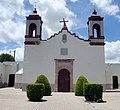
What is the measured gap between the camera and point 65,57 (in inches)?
966

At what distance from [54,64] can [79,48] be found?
11.8 feet

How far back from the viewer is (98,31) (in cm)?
2592

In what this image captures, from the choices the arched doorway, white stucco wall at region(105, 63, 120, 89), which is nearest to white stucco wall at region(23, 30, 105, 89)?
the arched doorway

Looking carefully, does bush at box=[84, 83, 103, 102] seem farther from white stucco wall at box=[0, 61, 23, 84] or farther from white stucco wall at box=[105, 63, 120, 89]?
white stucco wall at box=[0, 61, 23, 84]

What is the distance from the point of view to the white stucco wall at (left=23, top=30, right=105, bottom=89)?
24.1m

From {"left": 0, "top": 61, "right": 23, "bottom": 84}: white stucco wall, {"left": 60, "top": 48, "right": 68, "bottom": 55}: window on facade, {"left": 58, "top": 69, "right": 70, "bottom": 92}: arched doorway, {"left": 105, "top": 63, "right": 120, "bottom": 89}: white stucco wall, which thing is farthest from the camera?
{"left": 0, "top": 61, "right": 23, "bottom": 84}: white stucco wall

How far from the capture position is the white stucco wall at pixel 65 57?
949 inches

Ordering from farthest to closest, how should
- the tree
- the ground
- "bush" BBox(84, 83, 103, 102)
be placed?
the tree → "bush" BBox(84, 83, 103, 102) → the ground

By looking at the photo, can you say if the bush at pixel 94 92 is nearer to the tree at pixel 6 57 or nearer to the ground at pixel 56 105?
the ground at pixel 56 105

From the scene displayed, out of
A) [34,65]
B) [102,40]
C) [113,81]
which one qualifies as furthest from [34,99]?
[113,81]

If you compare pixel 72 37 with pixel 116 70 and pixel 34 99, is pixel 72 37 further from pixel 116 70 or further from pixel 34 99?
pixel 34 99

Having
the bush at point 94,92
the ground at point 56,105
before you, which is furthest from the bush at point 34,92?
the bush at point 94,92

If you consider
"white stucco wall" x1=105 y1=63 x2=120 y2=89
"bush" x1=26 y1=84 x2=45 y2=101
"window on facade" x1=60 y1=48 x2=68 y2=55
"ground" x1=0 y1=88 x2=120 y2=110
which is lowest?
"ground" x1=0 y1=88 x2=120 y2=110

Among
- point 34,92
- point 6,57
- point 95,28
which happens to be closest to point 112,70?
point 95,28
